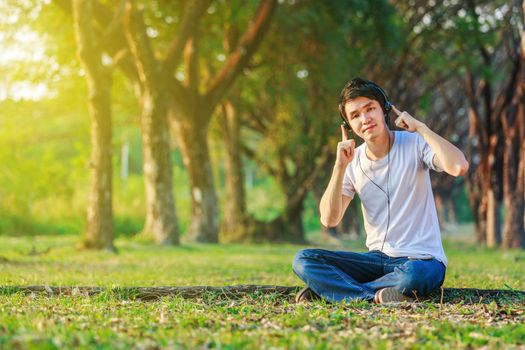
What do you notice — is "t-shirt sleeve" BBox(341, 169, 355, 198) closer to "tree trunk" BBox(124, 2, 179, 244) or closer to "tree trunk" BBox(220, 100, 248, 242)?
"tree trunk" BBox(124, 2, 179, 244)

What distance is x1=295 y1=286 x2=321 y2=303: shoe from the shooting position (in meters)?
6.74

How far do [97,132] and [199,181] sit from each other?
23.9ft

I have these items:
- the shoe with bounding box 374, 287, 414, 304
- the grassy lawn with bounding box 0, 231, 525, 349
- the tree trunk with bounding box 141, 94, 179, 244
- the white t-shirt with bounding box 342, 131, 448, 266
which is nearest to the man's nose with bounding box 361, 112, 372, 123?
the white t-shirt with bounding box 342, 131, 448, 266

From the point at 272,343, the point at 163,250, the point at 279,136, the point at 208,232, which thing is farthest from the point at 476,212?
the point at 272,343

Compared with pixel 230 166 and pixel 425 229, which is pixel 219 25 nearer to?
pixel 230 166

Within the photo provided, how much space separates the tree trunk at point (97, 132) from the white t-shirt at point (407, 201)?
33.1ft

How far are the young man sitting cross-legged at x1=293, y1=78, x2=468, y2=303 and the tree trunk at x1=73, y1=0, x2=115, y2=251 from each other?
32.4 feet

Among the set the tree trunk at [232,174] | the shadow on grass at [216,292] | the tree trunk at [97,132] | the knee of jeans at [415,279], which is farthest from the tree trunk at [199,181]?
the knee of jeans at [415,279]

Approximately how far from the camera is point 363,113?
6.68m

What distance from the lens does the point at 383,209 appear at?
6.82 metres

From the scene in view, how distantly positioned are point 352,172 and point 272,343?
283cm

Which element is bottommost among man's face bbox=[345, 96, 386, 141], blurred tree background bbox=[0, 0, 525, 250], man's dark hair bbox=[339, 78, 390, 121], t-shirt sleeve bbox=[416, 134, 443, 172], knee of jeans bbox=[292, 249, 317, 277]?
knee of jeans bbox=[292, 249, 317, 277]

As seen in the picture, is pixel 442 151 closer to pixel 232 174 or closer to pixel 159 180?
pixel 159 180

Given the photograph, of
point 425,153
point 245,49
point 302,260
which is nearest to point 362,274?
point 302,260
